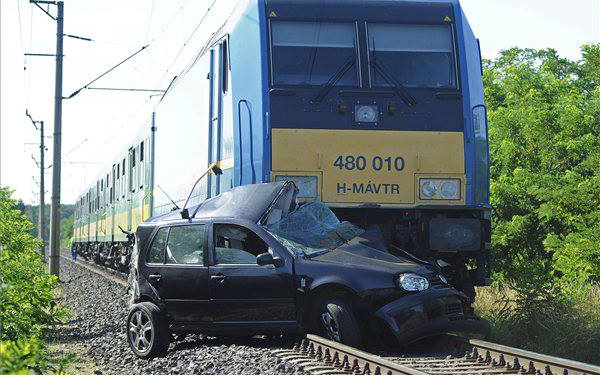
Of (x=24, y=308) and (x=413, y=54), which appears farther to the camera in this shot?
(x=413, y=54)

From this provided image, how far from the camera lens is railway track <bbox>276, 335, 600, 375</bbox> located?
7285 mm

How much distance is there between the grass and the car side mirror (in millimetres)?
3152

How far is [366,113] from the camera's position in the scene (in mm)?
11008

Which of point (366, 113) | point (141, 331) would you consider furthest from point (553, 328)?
point (141, 331)

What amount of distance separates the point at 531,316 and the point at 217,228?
13.5 ft

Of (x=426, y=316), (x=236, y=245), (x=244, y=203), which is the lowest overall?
(x=426, y=316)

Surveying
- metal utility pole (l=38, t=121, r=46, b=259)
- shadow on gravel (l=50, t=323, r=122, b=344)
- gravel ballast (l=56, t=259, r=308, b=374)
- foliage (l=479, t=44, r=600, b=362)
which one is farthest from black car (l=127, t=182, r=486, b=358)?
metal utility pole (l=38, t=121, r=46, b=259)

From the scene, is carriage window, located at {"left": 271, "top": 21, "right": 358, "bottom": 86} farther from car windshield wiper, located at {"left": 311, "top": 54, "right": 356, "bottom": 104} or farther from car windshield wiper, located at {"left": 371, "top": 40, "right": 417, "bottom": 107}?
car windshield wiper, located at {"left": 371, "top": 40, "right": 417, "bottom": 107}

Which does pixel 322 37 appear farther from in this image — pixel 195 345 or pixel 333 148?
pixel 195 345

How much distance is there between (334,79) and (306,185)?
1.32m

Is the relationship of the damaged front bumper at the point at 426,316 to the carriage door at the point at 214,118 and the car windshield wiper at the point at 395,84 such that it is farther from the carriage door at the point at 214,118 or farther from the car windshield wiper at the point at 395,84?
the carriage door at the point at 214,118

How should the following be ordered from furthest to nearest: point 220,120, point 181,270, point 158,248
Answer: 1. point 220,120
2. point 158,248
3. point 181,270

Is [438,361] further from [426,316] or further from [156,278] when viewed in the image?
[156,278]

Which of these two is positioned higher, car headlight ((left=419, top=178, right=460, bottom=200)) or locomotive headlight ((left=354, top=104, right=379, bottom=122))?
locomotive headlight ((left=354, top=104, right=379, bottom=122))
